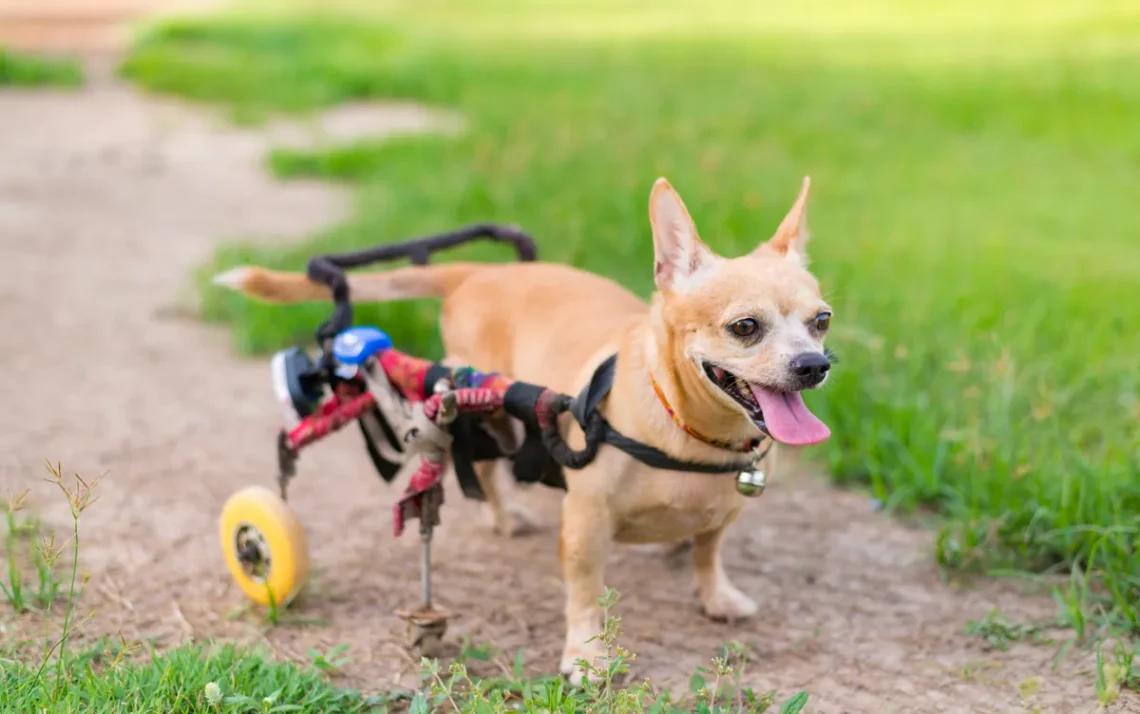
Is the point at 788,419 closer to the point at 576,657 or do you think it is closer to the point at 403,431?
the point at 576,657

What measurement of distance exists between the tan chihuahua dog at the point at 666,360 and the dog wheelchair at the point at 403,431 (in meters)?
0.06

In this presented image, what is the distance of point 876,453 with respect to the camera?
162 inches

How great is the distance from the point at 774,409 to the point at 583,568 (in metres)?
0.70

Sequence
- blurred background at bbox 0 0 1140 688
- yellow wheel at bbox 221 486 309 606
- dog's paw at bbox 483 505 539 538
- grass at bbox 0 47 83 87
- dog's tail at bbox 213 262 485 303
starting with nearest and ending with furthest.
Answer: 1. yellow wheel at bbox 221 486 309 606
2. dog's tail at bbox 213 262 485 303
3. dog's paw at bbox 483 505 539 538
4. blurred background at bbox 0 0 1140 688
5. grass at bbox 0 47 83 87

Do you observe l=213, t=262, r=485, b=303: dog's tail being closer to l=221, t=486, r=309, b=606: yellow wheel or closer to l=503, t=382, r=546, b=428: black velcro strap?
l=221, t=486, r=309, b=606: yellow wheel

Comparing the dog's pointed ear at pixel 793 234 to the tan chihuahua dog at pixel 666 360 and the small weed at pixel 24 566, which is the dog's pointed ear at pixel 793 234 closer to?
the tan chihuahua dog at pixel 666 360

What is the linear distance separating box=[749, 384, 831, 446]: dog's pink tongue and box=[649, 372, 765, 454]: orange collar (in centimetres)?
22

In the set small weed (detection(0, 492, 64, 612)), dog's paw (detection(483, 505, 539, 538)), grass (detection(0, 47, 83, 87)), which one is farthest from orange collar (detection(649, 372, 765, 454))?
grass (detection(0, 47, 83, 87))

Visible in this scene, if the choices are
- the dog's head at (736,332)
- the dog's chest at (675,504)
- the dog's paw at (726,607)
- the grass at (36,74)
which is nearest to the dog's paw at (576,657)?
the dog's chest at (675,504)

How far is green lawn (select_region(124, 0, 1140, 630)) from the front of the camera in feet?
12.9

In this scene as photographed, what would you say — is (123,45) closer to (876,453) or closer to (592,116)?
(592,116)

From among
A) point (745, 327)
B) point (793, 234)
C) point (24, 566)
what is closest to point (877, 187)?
point (793, 234)

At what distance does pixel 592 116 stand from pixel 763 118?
3.94 feet

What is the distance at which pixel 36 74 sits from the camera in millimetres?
10930
